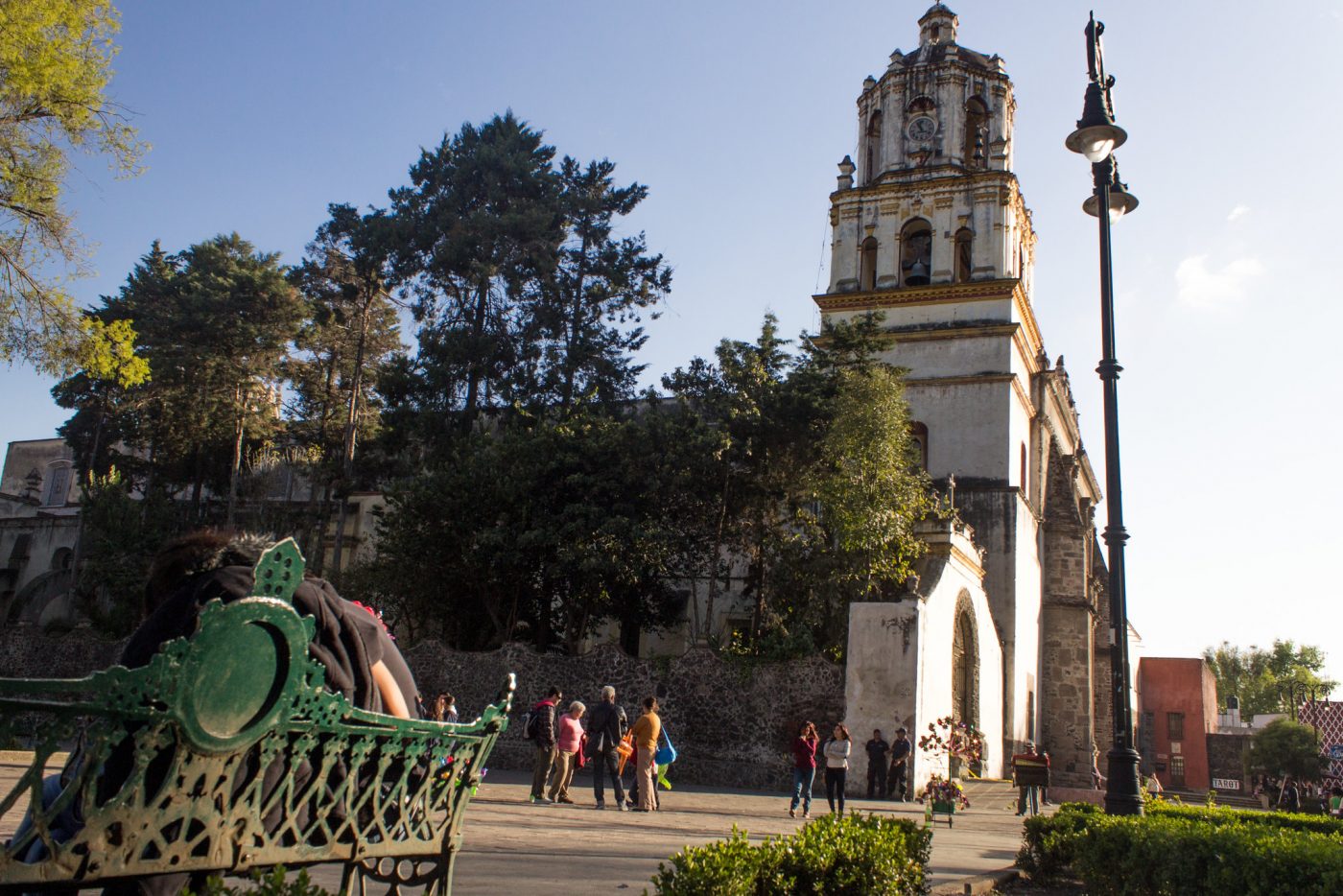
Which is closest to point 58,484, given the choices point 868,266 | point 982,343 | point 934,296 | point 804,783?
point 868,266

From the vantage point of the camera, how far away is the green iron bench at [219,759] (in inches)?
90.3

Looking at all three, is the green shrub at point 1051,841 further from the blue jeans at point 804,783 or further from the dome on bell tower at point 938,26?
the dome on bell tower at point 938,26

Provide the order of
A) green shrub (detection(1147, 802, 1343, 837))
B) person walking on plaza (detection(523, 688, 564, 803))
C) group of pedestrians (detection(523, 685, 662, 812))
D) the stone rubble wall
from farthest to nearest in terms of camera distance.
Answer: the stone rubble wall → person walking on plaza (detection(523, 688, 564, 803)) → group of pedestrians (detection(523, 685, 662, 812)) → green shrub (detection(1147, 802, 1343, 837))

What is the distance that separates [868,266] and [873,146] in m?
3.81

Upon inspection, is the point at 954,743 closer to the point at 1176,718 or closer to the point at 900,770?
the point at 900,770

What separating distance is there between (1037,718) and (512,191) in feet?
71.3

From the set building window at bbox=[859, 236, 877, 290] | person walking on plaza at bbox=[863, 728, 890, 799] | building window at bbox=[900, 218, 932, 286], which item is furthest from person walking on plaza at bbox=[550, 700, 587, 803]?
building window at bbox=[900, 218, 932, 286]

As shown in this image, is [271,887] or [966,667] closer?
[271,887]

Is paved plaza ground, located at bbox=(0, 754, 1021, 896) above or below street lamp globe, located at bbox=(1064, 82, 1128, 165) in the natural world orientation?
below

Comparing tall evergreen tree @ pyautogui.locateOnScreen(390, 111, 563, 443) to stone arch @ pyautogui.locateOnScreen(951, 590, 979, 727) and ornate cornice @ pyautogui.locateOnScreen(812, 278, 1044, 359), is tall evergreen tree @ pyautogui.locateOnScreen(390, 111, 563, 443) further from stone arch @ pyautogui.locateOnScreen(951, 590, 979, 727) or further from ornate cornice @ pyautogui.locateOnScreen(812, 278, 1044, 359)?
stone arch @ pyautogui.locateOnScreen(951, 590, 979, 727)

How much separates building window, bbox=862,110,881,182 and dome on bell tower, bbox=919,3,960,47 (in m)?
2.46

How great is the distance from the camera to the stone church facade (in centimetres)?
2569

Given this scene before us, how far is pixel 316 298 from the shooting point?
107 ft

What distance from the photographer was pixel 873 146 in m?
29.7
